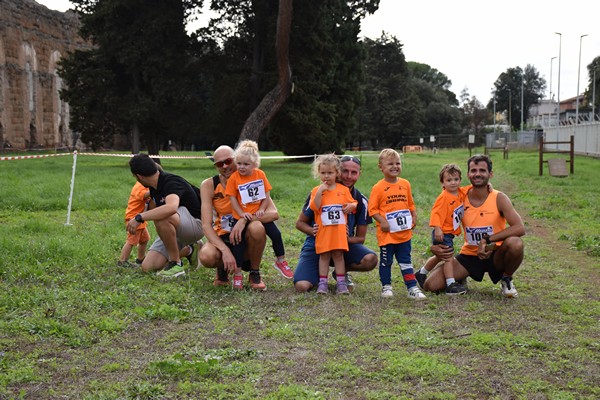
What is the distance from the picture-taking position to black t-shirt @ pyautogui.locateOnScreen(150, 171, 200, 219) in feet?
22.2

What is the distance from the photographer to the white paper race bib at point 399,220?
6004 mm

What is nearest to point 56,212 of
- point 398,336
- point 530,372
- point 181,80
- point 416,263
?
point 416,263

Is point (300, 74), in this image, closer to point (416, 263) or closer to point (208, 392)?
point (416, 263)

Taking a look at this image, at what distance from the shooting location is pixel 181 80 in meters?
28.5

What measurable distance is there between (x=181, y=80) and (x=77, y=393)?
2600cm

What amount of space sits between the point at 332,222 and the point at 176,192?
1740 millimetres

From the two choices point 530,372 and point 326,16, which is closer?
point 530,372

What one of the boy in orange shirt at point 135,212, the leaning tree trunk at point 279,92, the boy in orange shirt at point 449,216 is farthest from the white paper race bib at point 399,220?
the leaning tree trunk at point 279,92

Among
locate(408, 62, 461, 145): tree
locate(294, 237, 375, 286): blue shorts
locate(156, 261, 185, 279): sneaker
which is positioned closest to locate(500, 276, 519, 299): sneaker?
locate(294, 237, 375, 286): blue shorts

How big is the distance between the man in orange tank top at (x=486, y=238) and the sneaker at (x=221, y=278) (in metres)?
1.95

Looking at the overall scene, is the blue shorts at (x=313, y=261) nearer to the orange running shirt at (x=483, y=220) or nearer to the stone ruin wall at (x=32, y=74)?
the orange running shirt at (x=483, y=220)

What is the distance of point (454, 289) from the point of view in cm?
605

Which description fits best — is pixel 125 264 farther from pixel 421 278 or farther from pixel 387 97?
pixel 387 97

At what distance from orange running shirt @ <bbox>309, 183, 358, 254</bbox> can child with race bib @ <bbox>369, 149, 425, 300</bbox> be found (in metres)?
0.27
